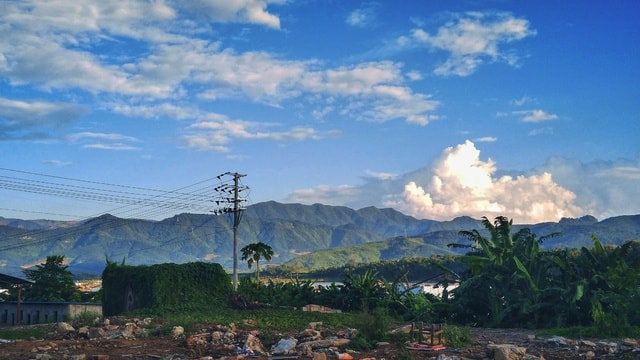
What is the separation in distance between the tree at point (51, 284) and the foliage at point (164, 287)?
10.2 metres

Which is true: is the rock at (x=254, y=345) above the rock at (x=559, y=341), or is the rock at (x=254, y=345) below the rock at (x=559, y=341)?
above

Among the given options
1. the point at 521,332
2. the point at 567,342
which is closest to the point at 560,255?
the point at 521,332

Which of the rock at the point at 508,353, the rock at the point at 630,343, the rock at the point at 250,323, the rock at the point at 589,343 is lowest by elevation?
the rock at the point at 630,343

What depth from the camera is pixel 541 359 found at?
15688 millimetres

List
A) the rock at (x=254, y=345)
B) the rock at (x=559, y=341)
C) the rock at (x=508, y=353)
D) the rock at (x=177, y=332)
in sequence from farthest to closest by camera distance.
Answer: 1. the rock at (x=177, y=332)
2. the rock at (x=559, y=341)
3. the rock at (x=254, y=345)
4. the rock at (x=508, y=353)

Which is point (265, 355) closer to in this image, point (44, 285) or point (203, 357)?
point (203, 357)

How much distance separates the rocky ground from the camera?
54.2 ft

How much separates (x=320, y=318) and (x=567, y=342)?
36.5 feet

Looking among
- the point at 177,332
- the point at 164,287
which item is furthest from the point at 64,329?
the point at 164,287

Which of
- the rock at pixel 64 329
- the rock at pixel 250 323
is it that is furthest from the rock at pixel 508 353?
the rock at pixel 64 329

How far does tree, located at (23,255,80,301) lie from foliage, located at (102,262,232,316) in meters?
10.2

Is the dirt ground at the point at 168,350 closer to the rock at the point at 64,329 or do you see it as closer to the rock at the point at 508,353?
the rock at the point at 508,353

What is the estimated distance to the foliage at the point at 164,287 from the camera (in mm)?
34000

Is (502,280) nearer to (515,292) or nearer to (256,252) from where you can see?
(515,292)
